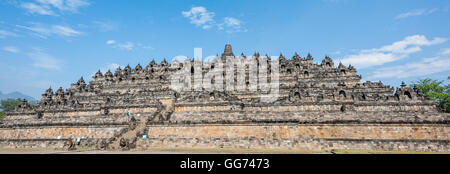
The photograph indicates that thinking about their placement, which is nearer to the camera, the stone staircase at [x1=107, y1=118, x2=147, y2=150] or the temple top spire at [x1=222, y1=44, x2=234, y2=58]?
the stone staircase at [x1=107, y1=118, x2=147, y2=150]

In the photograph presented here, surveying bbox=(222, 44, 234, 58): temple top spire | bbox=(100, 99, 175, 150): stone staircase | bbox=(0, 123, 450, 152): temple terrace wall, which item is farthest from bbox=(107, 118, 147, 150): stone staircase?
bbox=(222, 44, 234, 58): temple top spire

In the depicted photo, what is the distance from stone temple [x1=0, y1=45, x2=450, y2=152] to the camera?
904 inches

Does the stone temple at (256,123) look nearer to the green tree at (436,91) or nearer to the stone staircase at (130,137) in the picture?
the stone staircase at (130,137)

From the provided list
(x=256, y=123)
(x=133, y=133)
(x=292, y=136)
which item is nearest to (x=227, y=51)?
(x=256, y=123)

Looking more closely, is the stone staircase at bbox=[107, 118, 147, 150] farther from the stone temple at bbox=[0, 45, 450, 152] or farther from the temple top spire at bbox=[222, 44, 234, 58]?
the temple top spire at bbox=[222, 44, 234, 58]

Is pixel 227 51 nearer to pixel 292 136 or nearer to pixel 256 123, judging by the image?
pixel 256 123

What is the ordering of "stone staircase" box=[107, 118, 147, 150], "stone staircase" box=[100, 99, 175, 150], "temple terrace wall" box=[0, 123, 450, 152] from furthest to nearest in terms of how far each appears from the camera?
1. "stone staircase" box=[100, 99, 175, 150]
2. "stone staircase" box=[107, 118, 147, 150]
3. "temple terrace wall" box=[0, 123, 450, 152]

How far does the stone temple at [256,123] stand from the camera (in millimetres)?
22953

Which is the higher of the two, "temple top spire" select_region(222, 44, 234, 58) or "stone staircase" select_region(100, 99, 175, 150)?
"temple top spire" select_region(222, 44, 234, 58)

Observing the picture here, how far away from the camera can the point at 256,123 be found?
2520cm
